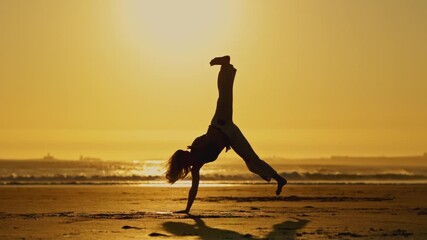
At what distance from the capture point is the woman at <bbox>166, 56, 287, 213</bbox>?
18.9 meters

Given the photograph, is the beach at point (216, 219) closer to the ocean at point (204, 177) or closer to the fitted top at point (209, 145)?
the fitted top at point (209, 145)

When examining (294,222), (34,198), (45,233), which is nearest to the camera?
(45,233)

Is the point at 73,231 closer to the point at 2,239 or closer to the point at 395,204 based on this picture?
the point at 2,239

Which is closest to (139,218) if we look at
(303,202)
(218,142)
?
(218,142)

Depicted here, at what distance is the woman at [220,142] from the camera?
61.9ft

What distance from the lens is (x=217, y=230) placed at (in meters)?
15.8

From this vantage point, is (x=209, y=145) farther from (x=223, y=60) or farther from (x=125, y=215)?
(x=125, y=215)

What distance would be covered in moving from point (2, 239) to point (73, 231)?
1.59 meters

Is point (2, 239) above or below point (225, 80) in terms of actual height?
below

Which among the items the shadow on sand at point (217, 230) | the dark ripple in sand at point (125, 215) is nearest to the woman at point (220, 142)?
the dark ripple in sand at point (125, 215)

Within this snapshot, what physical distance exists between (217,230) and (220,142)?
3501 mm

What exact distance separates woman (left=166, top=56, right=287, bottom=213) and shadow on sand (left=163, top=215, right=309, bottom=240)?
1.76 m

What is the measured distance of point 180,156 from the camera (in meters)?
19.1

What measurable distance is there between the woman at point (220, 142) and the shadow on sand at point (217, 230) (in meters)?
1.76
